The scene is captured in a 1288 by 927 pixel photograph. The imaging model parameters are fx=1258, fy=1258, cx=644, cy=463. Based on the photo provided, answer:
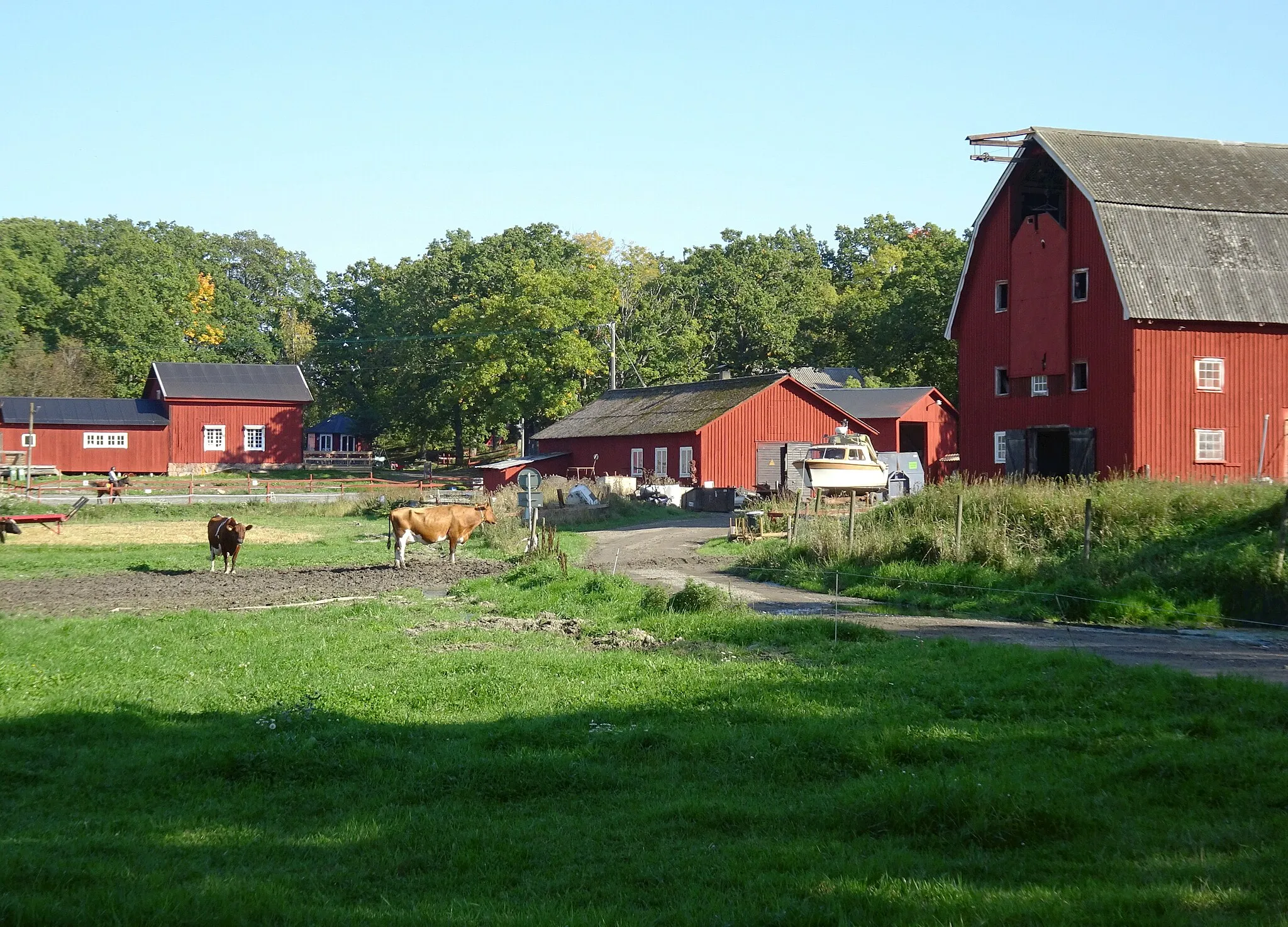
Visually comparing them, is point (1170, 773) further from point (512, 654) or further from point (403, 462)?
point (403, 462)

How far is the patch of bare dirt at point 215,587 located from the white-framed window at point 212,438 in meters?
48.7

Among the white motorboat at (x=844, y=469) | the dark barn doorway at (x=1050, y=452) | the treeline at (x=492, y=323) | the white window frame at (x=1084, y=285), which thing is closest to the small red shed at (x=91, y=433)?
the treeline at (x=492, y=323)

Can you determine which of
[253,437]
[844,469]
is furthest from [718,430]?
[253,437]

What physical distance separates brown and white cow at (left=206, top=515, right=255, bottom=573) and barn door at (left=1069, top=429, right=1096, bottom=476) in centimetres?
2249

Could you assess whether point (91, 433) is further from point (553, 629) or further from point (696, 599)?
point (696, 599)

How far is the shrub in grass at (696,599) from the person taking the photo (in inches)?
687

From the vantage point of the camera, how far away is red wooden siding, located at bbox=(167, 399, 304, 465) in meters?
71.6

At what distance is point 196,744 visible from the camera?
9.74 metres

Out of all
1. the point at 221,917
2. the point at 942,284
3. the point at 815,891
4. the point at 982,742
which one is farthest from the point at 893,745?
the point at 942,284

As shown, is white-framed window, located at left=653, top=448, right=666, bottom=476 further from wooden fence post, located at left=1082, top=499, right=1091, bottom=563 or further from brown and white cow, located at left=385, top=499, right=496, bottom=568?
wooden fence post, located at left=1082, top=499, right=1091, bottom=563

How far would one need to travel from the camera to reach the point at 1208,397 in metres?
34.6

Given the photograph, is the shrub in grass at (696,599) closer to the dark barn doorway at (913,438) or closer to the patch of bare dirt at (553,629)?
the patch of bare dirt at (553,629)

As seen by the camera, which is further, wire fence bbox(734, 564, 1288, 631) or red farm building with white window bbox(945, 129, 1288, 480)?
red farm building with white window bbox(945, 129, 1288, 480)

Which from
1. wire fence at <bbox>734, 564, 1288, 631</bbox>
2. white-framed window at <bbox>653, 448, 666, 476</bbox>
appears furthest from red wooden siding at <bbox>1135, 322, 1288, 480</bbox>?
Answer: white-framed window at <bbox>653, 448, 666, 476</bbox>
